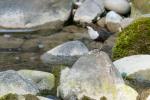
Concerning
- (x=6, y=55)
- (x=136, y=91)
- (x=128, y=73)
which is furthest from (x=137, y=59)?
(x=6, y=55)

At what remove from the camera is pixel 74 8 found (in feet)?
60.4

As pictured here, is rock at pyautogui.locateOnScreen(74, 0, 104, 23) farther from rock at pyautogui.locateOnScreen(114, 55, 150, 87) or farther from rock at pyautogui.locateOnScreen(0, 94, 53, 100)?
rock at pyautogui.locateOnScreen(0, 94, 53, 100)

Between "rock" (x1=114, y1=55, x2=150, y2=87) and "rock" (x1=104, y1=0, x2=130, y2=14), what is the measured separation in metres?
7.93

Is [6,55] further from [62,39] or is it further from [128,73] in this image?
[128,73]

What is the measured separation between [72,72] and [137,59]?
77.1 inches

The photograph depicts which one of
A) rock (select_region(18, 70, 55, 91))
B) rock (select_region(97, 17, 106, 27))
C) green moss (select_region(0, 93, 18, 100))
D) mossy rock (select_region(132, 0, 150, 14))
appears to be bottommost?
rock (select_region(97, 17, 106, 27))

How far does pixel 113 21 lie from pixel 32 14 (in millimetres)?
2828

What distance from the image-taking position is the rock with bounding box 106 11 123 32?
648 inches

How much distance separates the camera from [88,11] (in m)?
17.7

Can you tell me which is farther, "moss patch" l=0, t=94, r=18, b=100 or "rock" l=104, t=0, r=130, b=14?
"rock" l=104, t=0, r=130, b=14

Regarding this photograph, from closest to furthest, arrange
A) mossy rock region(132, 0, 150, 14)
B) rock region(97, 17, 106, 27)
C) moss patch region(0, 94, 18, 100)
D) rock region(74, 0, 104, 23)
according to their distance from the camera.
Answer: moss patch region(0, 94, 18, 100)
mossy rock region(132, 0, 150, 14)
rock region(97, 17, 106, 27)
rock region(74, 0, 104, 23)

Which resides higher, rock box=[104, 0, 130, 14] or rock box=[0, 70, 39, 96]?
rock box=[0, 70, 39, 96]

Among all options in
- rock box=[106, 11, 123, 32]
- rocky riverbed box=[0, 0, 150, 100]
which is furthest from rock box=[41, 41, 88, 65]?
rock box=[106, 11, 123, 32]

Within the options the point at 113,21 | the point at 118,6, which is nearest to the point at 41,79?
the point at 113,21
